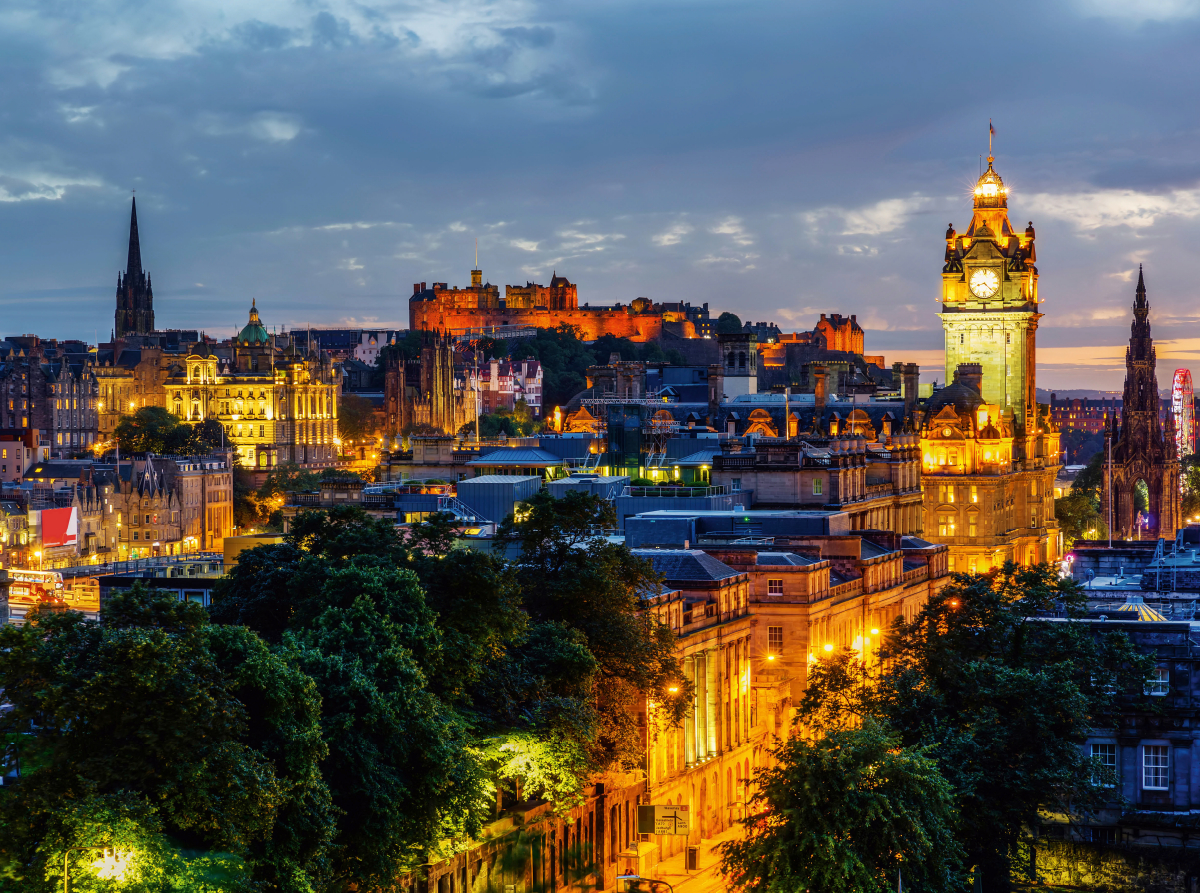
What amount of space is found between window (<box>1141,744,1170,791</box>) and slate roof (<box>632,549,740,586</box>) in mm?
21174

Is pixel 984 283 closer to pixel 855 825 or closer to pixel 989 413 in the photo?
pixel 989 413

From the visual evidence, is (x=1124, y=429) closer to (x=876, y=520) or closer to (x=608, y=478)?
(x=876, y=520)

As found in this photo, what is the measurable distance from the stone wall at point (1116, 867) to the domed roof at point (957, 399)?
330 ft

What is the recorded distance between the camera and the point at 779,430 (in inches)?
6496

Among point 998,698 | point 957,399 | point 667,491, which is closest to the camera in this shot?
point 998,698

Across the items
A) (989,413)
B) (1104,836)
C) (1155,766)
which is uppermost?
(989,413)

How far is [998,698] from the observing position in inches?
2512

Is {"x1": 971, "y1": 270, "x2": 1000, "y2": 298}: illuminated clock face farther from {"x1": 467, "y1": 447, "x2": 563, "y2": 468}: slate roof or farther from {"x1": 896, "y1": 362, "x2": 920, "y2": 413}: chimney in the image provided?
{"x1": 467, "y1": 447, "x2": 563, "y2": 468}: slate roof

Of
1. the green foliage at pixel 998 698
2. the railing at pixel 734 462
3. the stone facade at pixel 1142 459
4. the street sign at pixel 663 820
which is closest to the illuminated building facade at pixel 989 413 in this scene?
the stone facade at pixel 1142 459

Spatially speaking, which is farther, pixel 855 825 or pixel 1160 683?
pixel 1160 683

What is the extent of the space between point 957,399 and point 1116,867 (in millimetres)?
104341

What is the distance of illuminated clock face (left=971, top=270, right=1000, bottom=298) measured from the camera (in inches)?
6978

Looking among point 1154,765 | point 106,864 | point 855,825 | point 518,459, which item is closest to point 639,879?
Result: point 855,825

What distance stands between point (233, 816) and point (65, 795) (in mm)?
3792
